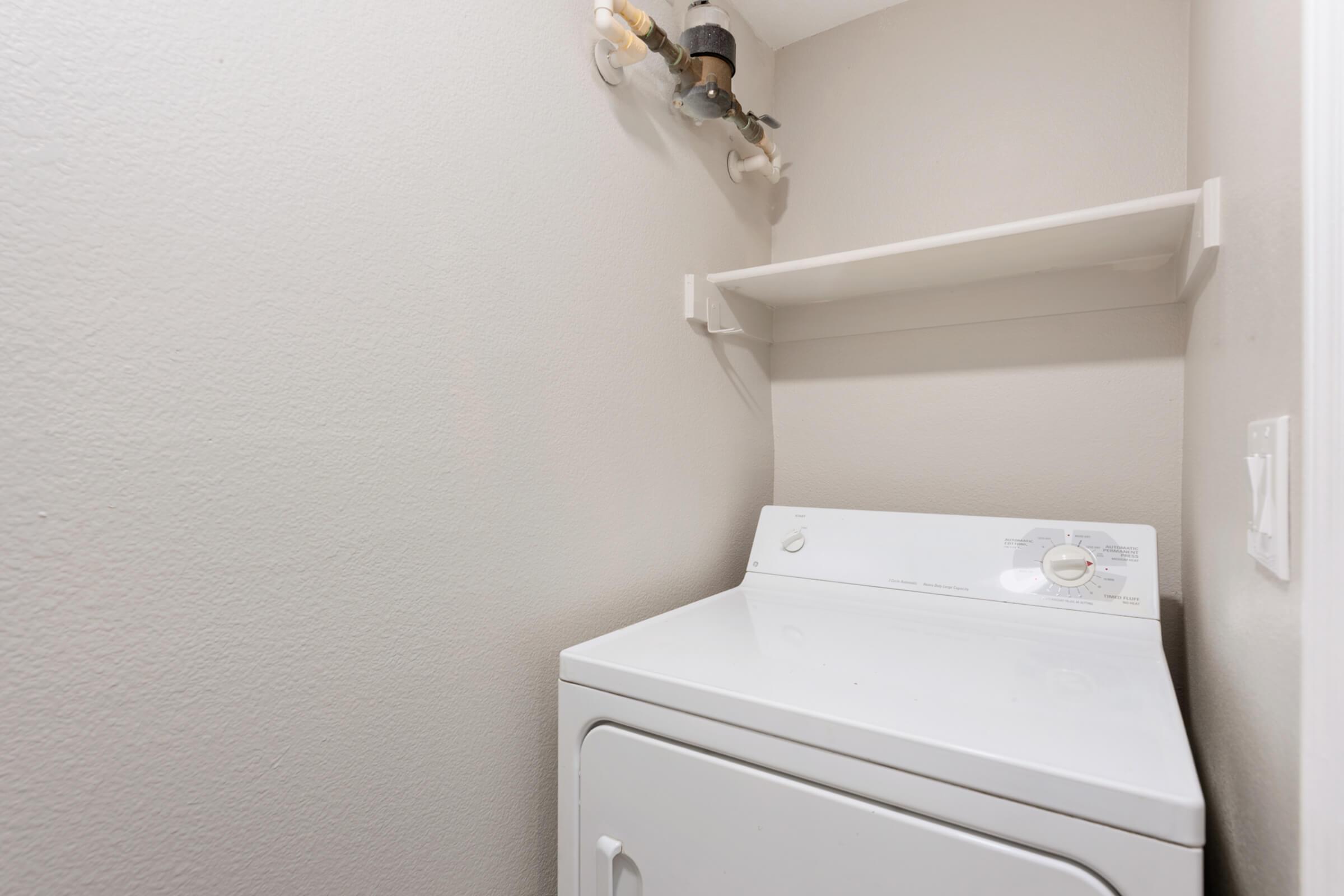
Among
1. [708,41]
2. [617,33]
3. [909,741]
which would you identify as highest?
[708,41]

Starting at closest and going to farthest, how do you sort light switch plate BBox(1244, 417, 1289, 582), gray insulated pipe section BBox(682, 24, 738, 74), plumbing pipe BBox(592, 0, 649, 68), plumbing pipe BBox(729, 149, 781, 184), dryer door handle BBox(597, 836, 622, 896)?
light switch plate BBox(1244, 417, 1289, 582) → dryer door handle BBox(597, 836, 622, 896) → plumbing pipe BBox(592, 0, 649, 68) → gray insulated pipe section BBox(682, 24, 738, 74) → plumbing pipe BBox(729, 149, 781, 184)

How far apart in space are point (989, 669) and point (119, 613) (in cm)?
98

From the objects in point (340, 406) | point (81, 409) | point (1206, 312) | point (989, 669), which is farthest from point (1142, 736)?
point (81, 409)

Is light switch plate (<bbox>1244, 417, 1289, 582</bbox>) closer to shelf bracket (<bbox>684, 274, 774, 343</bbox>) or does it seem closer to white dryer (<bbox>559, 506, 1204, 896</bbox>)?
white dryer (<bbox>559, 506, 1204, 896</bbox>)

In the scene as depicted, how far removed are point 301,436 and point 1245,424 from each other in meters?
1.02

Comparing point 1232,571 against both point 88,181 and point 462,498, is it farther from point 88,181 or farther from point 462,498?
point 88,181

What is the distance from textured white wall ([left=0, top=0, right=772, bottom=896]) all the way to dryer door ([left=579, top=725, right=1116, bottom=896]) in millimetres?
191

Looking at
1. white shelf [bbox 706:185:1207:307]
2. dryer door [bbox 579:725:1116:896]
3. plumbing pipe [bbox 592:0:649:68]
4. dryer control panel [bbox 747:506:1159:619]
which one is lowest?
dryer door [bbox 579:725:1116:896]

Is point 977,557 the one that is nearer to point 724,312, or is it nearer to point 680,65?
point 724,312

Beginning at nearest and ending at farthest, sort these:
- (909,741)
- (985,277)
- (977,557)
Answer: (909,741), (977,557), (985,277)

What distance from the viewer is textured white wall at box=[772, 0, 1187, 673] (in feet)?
4.08

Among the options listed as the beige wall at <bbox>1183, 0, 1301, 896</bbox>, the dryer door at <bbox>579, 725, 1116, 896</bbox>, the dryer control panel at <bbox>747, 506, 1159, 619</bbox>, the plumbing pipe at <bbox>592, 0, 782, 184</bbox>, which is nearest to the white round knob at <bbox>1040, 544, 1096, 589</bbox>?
the dryer control panel at <bbox>747, 506, 1159, 619</bbox>

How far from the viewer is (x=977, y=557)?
1.14 m

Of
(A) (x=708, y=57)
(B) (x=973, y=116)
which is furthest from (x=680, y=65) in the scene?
(B) (x=973, y=116)
